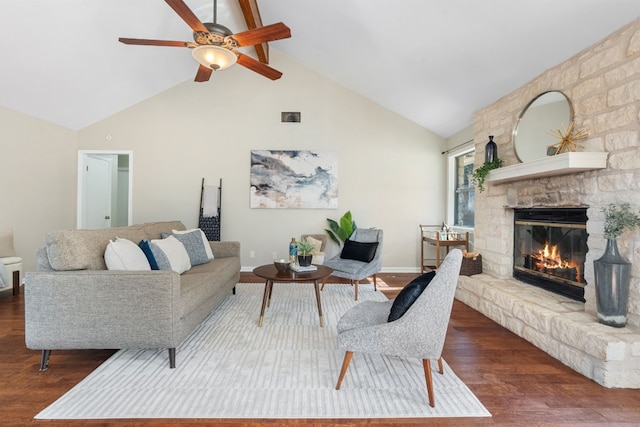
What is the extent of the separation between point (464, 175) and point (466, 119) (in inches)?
36.8

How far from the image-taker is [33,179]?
435 centimetres

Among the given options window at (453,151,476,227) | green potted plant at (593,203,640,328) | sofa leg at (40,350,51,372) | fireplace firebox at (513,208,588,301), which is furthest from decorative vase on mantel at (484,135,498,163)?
sofa leg at (40,350,51,372)

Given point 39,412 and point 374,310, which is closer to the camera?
point 39,412

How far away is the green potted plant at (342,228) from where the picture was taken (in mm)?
4891

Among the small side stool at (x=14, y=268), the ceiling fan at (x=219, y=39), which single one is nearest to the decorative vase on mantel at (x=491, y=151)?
the ceiling fan at (x=219, y=39)

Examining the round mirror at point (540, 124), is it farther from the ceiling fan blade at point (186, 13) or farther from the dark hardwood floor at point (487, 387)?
the ceiling fan blade at point (186, 13)

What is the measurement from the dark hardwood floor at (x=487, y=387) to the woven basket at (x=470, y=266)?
1071 mm

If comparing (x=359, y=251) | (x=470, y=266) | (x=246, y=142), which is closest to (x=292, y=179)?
(x=246, y=142)

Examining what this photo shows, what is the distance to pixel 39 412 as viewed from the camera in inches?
62.6

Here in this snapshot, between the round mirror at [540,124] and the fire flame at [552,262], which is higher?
the round mirror at [540,124]

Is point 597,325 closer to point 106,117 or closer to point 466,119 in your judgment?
point 466,119

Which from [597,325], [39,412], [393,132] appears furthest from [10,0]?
[597,325]

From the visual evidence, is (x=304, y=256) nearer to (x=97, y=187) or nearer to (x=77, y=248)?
(x=77, y=248)

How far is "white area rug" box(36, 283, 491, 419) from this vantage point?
162cm
